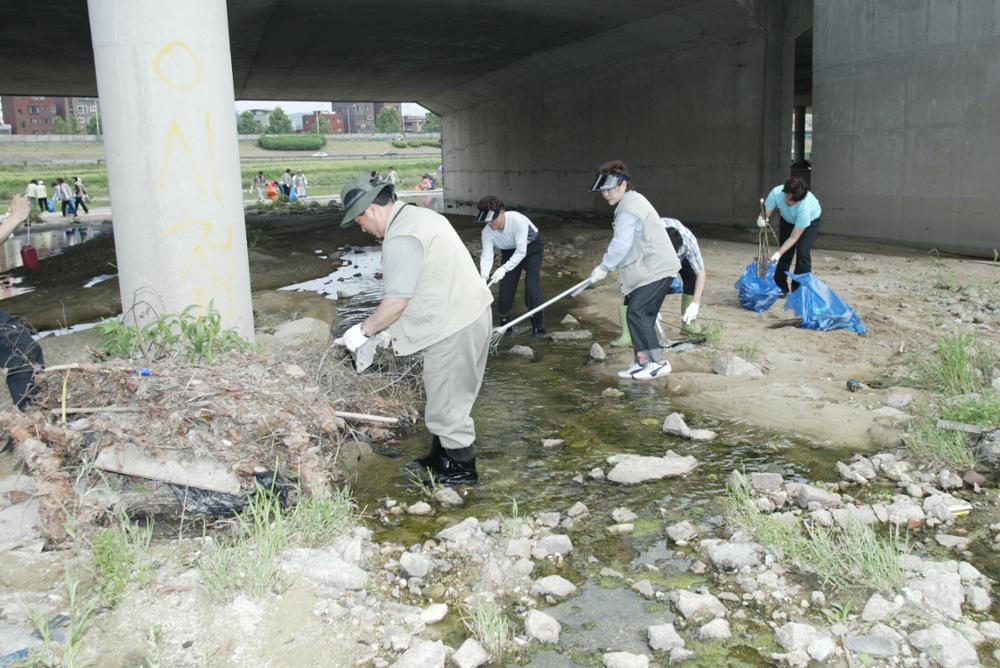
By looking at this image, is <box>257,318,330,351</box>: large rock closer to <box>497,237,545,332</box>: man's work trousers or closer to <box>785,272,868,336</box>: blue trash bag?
<box>497,237,545,332</box>: man's work trousers

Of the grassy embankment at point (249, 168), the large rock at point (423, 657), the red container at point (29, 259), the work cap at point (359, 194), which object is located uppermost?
the grassy embankment at point (249, 168)

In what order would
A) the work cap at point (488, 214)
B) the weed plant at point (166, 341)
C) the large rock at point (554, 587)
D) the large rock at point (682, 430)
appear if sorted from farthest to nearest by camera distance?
the work cap at point (488, 214) < the large rock at point (682, 430) < the weed plant at point (166, 341) < the large rock at point (554, 587)

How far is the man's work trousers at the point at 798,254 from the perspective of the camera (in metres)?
7.75

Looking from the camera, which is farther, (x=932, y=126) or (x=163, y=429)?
(x=932, y=126)

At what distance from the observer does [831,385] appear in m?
5.45

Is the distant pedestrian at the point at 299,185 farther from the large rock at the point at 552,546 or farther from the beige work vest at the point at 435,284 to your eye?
the large rock at the point at 552,546

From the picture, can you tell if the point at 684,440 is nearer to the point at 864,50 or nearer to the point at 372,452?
the point at 372,452

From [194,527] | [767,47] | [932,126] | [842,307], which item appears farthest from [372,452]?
[767,47]

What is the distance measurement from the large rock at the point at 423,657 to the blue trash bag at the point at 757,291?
19.9 feet

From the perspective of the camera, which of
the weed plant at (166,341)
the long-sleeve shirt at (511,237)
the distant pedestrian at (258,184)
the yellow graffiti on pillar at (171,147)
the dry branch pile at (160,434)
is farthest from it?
the distant pedestrian at (258,184)

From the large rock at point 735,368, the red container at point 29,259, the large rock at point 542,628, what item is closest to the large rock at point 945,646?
the large rock at point 542,628

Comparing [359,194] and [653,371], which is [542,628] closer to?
[359,194]

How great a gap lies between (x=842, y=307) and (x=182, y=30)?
18.3ft

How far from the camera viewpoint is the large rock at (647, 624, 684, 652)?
2.69m
